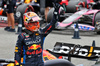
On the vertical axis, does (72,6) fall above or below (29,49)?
above

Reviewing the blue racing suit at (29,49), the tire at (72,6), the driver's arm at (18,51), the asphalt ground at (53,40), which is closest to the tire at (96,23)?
the asphalt ground at (53,40)

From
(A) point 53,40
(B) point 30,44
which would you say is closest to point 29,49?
(B) point 30,44

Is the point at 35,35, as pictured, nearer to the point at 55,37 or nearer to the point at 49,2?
the point at 55,37

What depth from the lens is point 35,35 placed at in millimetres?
3549

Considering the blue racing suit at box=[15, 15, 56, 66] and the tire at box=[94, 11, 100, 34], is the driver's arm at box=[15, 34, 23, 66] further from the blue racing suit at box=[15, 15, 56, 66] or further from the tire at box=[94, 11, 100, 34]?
the tire at box=[94, 11, 100, 34]

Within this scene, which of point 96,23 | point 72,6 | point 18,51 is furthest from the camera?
point 72,6

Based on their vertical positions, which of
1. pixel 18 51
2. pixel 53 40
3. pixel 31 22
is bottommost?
pixel 53 40

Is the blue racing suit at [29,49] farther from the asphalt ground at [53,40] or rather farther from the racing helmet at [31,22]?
the asphalt ground at [53,40]

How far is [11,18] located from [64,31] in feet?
6.82

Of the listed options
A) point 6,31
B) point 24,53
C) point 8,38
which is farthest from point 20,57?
point 6,31

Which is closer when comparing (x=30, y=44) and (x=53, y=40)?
(x=30, y=44)

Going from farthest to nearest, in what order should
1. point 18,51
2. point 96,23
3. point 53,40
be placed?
point 96,23, point 53,40, point 18,51

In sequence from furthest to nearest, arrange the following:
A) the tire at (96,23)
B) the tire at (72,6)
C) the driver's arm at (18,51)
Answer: the tire at (72,6)
the tire at (96,23)
the driver's arm at (18,51)

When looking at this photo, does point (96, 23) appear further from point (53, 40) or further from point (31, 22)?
point (31, 22)
